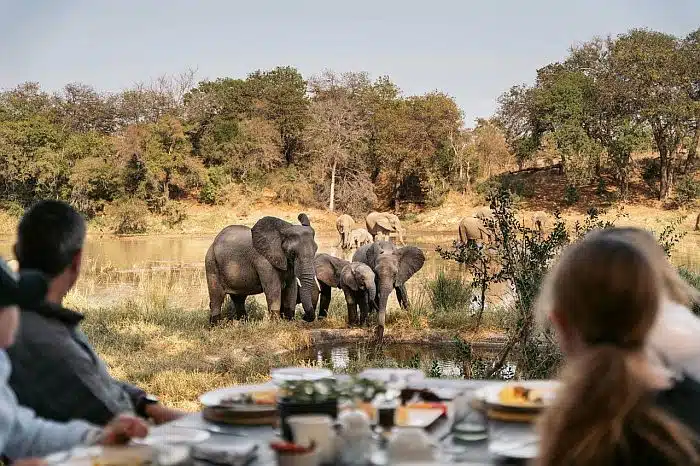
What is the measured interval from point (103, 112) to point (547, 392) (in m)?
34.9

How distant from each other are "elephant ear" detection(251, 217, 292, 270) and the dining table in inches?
269

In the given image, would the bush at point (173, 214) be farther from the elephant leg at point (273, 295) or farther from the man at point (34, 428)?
the man at point (34, 428)

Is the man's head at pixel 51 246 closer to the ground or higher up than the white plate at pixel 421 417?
higher up

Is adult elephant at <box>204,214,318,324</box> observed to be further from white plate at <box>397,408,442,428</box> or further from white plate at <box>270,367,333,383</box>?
white plate at <box>397,408,442,428</box>

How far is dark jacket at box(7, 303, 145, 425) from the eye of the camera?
89.0 inches

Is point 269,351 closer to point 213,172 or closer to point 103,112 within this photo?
point 213,172

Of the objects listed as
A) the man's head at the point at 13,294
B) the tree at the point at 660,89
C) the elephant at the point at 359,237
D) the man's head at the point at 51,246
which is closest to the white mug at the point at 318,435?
Result: the man's head at the point at 13,294

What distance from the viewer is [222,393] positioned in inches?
90.4

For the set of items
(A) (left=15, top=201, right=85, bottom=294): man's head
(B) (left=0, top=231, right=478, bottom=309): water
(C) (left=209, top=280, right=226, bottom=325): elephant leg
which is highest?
(A) (left=15, top=201, right=85, bottom=294): man's head

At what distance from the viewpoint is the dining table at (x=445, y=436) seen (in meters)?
1.83

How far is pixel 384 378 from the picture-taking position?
2439 millimetres

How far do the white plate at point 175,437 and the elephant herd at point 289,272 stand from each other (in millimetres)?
6621

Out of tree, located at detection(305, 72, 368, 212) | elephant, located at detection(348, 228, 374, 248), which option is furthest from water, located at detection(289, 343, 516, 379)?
tree, located at detection(305, 72, 368, 212)

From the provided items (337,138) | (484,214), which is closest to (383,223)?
(484,214)
